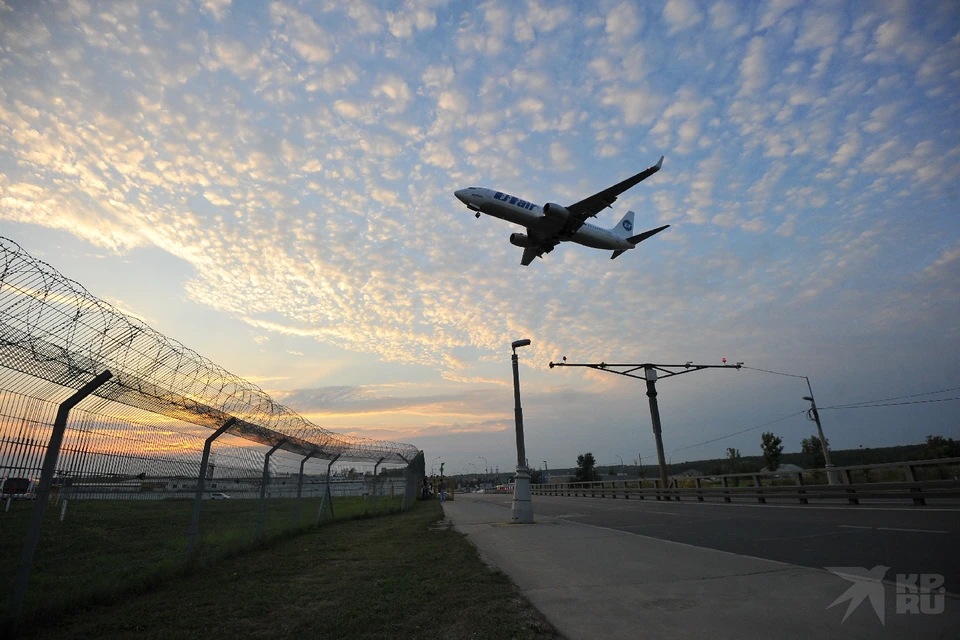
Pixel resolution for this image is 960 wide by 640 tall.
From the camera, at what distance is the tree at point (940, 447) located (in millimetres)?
55375

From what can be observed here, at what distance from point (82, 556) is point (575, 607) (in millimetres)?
6308

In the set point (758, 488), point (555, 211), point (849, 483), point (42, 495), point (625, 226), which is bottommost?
point (758, 488)

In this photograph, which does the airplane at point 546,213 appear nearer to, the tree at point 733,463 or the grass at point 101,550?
the grass at point 101,550

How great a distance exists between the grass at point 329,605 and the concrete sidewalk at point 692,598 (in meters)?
0.47

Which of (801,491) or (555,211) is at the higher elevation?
(555,211)

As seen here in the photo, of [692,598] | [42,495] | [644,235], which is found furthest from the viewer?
[644,235]

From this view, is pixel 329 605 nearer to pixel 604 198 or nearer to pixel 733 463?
pixel 604 198

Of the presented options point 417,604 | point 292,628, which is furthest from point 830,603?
point 292,628

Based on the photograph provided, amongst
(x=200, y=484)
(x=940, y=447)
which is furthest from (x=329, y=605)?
(x=940, y=447)

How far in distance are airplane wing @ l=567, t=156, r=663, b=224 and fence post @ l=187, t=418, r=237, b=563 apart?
19869 mm

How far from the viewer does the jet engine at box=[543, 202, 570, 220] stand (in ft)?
80.9

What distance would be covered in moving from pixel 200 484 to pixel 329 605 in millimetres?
4430

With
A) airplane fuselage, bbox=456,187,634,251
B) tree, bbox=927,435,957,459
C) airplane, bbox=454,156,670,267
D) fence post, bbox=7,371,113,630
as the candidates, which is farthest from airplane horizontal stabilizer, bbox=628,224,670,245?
tree, bbox=927,435,957,459

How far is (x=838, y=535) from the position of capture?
347 inches
